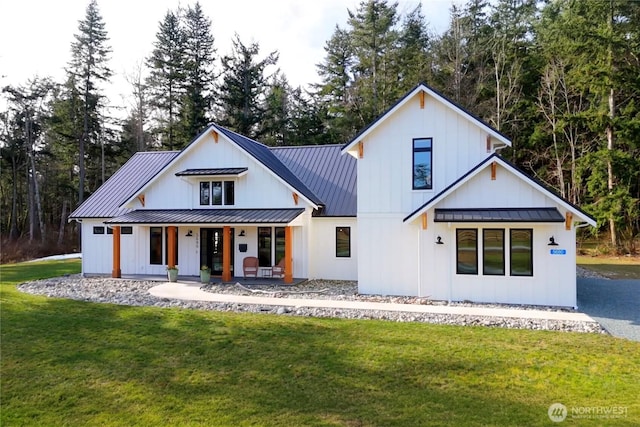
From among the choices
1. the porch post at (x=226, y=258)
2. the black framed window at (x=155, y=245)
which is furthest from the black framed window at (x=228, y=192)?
the black framed window at (x=155, y=245)

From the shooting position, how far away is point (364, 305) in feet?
36.2

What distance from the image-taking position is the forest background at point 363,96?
2655 centimetres

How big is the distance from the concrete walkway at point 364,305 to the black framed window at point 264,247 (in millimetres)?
3449

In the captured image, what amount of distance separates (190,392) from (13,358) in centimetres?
384

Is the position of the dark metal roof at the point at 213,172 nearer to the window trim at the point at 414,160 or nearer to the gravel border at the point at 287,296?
the gravel border at the point at 287,296

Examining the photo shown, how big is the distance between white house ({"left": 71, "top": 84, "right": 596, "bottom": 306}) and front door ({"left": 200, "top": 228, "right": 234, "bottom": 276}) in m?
0.04

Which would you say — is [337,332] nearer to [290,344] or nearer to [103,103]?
[290,344]

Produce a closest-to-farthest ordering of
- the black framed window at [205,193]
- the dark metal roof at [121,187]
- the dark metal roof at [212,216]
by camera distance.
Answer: the dark metal roof at [212,216] < the black framed window at [205,193] < the dark metal roof at [121,187]

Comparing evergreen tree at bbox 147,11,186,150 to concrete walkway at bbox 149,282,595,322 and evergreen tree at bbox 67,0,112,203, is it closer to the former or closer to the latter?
evergreen tree at bbox 67,0,112,203

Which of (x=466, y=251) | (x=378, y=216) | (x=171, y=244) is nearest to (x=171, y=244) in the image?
(x=171, y=244)

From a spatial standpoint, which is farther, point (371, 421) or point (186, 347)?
point (186, 347)

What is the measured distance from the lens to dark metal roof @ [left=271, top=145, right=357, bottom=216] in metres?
16.6

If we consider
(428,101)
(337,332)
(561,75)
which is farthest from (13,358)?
(561,75)

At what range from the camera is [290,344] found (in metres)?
7.57
